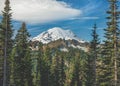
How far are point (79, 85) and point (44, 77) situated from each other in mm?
14573

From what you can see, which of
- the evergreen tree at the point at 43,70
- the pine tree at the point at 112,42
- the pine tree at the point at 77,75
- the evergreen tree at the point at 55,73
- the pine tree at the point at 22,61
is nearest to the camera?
the pine tree at the point at 112,42

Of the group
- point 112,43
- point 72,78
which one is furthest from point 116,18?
point 72,78

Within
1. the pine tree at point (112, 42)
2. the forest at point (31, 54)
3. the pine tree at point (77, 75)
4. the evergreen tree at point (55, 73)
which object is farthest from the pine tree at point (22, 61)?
the pine tree at point (77, 75)

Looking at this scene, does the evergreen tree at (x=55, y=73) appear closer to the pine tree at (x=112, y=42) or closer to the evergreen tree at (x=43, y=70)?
the evergreen tree at (x=43, y=70)

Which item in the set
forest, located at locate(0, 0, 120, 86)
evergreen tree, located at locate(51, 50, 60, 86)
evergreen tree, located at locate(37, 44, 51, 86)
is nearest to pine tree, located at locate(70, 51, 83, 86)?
evergreen tree, located at locate(51, 50, 60, 86)

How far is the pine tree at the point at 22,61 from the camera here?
59.0 m

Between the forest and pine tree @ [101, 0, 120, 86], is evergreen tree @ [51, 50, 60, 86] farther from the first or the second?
pine tree @ [101, 0, 120, 86]

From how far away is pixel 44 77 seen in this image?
99062 millimetres

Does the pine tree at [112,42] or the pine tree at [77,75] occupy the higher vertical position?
the pine tree at [112,42]

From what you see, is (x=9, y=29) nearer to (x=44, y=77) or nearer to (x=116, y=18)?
(x=116, y=18)

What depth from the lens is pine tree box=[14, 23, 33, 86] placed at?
2324 inches

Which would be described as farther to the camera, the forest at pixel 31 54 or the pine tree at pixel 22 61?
the pine tree at pixel 22 61

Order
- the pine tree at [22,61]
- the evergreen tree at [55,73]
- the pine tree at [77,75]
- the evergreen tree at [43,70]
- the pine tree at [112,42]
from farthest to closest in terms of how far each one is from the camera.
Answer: the pine tree at [77,75] < the evergreen tree at [55,73] < the evergreen tree at [43,70] < the pine tree at [22,61] < the pine tree at [112,42]

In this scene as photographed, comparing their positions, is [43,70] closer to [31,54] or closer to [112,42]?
[31,54]
